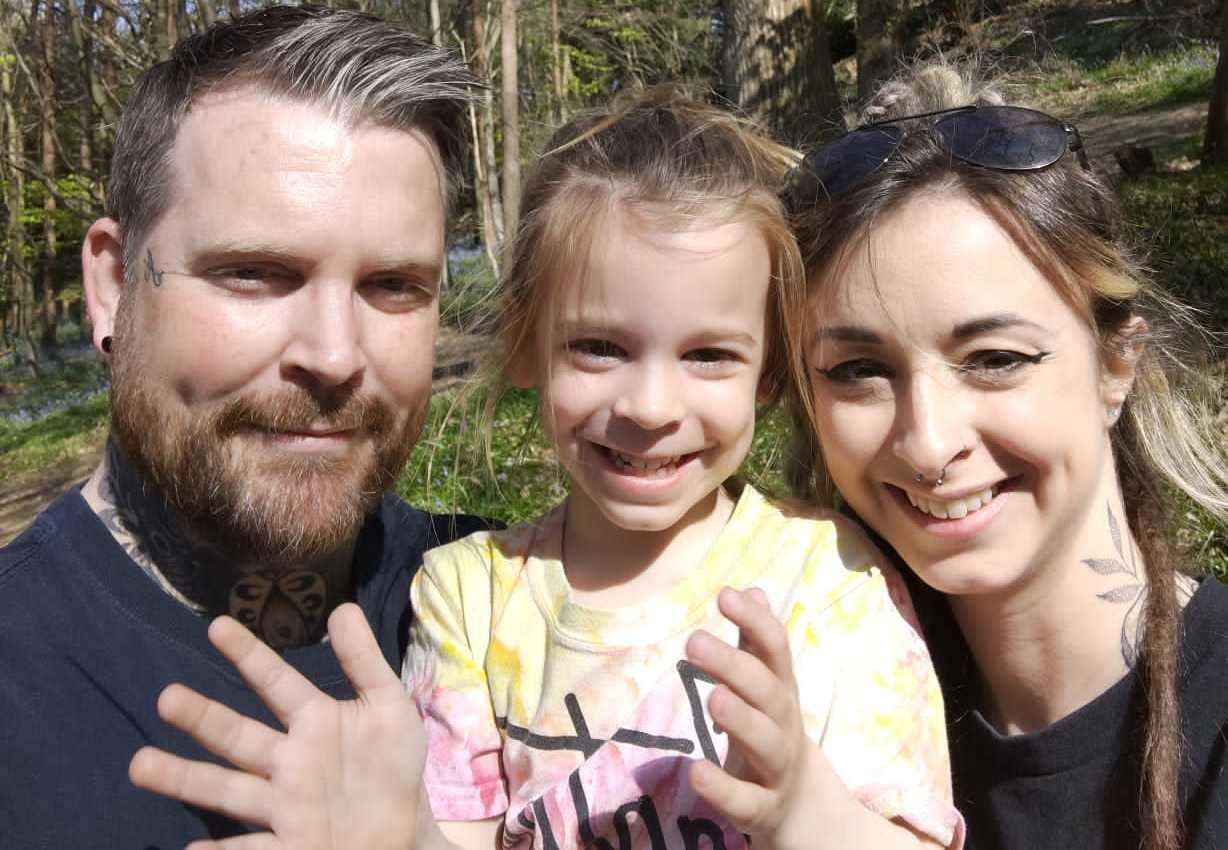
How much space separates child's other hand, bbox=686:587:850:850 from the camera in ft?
4.82

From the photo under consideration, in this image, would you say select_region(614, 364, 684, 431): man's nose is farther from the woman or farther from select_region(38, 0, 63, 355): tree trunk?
select_region(38, 0, 63, 355): tree trunk

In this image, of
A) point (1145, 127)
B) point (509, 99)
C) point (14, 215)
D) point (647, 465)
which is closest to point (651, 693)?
point (647, 465)

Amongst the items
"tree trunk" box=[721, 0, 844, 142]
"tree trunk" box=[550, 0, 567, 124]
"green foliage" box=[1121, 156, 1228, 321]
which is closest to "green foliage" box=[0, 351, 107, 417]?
"tree trunk" box=[550, 0, 567, 124]

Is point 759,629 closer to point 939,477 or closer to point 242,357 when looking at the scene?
point 939,477

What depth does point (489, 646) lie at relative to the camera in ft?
6.66

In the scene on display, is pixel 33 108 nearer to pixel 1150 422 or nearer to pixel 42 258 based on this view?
pixel 42 258

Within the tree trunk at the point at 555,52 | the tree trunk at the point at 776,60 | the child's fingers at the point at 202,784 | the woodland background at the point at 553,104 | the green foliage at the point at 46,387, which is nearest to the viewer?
the child's fingers at the point at 202,784

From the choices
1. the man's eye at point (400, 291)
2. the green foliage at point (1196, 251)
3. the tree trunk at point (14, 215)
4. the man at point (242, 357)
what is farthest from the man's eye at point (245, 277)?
the tree trunk at point (14, 215)

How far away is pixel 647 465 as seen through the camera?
78.4 inches

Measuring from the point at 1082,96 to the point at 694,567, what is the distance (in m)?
15.3

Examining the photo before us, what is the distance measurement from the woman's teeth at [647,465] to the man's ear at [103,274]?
43.3 inches

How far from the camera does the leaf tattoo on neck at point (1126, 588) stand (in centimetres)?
200

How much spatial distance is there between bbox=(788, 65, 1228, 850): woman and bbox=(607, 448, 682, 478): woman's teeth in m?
0.29

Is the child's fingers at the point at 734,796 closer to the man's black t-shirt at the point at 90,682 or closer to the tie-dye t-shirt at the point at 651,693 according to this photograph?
the tie-dye t-shirt at the point at 651,693
